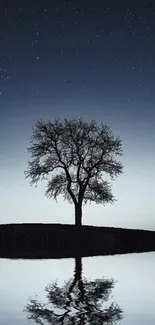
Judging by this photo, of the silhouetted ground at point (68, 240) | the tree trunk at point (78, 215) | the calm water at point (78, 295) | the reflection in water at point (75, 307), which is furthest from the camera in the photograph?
the tree trunk at point (78, 215)

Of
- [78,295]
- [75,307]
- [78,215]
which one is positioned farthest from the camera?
[78,215]

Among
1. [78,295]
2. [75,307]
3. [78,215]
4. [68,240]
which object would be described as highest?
[78,215]

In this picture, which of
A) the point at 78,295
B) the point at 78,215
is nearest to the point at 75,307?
the point at 78,295

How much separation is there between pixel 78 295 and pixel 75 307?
1.82m

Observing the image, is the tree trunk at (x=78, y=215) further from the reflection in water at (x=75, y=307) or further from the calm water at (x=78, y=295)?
the reflection in water at (x=75, y=307)

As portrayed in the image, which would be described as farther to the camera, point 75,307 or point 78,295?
point 78,295

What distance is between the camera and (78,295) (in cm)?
1310

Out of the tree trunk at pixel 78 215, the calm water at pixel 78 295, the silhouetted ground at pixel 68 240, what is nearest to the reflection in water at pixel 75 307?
the calm water at pixel 78 295

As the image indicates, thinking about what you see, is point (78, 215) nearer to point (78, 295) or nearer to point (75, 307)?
point (78, 295)

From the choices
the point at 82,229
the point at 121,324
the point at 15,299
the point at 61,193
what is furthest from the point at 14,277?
the point at 61,193

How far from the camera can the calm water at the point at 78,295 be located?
10422 millimetres

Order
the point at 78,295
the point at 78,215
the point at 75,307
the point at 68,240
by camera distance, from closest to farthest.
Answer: the point at 75,307
the point at 78,295
the point at 68,240
the point at 78,215

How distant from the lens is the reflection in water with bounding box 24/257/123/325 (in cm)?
1008

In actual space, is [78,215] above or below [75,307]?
above
